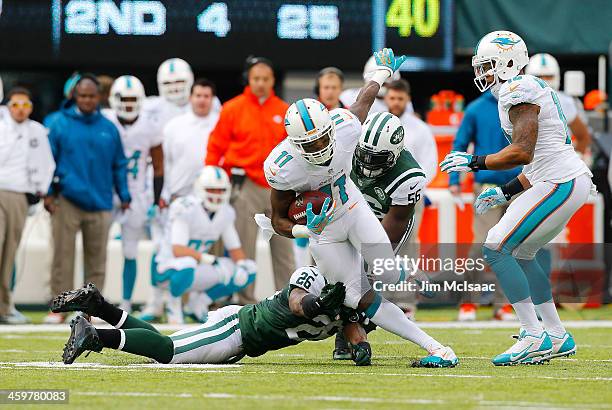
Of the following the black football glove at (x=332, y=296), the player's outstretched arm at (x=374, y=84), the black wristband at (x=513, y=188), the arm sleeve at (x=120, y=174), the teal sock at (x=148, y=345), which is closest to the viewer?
the black football glove at (x=332, y=296)

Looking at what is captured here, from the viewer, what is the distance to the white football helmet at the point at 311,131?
6.02 meters

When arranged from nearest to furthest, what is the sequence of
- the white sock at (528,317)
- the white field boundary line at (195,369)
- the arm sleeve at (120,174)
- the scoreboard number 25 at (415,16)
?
→ the white field boundary line at (195,369) < the white sock at (528,317) < the arm sleeve at (120,174) < the scoreboard number 25 at (415,16)

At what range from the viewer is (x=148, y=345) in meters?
6.02

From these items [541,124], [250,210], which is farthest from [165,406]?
[250,210]

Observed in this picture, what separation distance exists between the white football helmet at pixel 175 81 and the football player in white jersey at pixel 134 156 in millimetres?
265

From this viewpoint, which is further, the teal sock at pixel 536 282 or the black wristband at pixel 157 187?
the black wristband at pixel 157 187

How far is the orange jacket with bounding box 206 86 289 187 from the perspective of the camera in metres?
10.1

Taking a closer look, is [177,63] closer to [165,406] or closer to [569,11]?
[569,11]

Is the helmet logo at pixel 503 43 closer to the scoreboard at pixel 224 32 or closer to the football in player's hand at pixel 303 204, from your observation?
the football in player's hand at pixel 303 204

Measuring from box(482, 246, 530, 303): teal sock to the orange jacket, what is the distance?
3867mm

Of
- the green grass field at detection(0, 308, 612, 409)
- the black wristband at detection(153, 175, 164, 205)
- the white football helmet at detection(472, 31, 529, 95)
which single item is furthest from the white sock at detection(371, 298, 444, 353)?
the black wristband at detection(153, 175, 164, 205)

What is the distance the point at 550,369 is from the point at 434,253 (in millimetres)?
4380

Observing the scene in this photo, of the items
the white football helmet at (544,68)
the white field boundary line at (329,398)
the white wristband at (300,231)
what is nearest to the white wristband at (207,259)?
the white football helmet at (544,68)

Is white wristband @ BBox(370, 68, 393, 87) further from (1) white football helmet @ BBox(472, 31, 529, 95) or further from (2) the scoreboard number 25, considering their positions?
(2) the scoreboard number 25
